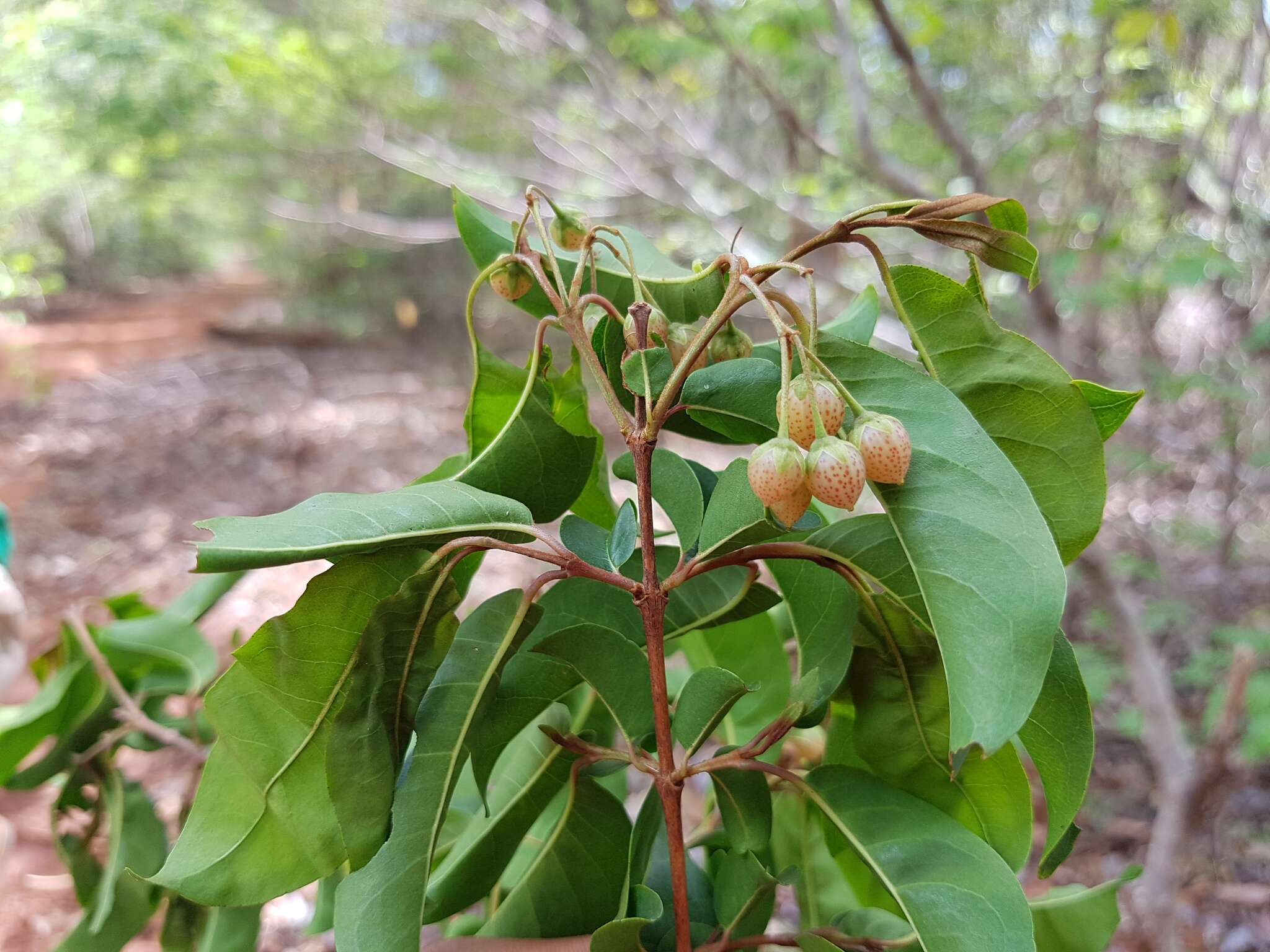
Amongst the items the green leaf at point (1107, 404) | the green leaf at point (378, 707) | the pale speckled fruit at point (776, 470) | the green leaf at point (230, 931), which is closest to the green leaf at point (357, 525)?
the green leaf at point (378, 707)

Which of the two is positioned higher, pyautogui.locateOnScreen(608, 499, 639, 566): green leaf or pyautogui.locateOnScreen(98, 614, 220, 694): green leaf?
pyautogui.locateOnScreen(608, 499, 639, 566): green leaf

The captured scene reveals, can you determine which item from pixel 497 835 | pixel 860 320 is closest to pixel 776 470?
pixel 860 320

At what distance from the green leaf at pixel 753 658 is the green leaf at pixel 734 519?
0.79 feet

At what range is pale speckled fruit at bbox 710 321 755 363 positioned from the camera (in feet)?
1.92

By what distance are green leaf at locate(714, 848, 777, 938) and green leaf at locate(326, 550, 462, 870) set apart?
24 centimetres

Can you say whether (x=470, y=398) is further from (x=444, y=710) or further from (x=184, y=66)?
(x=184, y=66)

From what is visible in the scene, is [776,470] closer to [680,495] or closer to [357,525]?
[680,495]

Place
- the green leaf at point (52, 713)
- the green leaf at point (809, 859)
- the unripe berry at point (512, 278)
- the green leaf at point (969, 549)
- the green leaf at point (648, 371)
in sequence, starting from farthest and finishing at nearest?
the green leaf at point (52, 713)
the green leaf at point (809, 859)
the unripe berry at point (512, 278)
the green leaf at point (648, 371)
the green leaf at point (969, 549)

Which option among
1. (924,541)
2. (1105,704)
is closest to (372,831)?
(924,541)

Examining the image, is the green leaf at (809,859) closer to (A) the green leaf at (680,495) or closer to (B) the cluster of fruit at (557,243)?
(A) the green leaf at (680,495)

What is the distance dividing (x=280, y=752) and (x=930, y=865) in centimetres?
39

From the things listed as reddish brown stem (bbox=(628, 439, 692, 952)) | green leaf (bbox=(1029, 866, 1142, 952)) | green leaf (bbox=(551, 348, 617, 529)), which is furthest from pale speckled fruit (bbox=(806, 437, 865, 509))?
green leaf (bbox=(1029, 866, 1142, 952))

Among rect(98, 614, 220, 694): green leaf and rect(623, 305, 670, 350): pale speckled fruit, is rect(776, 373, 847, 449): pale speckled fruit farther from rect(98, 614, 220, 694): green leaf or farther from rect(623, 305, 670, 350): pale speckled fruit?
rect(98, 614, 220, 694): green leaf

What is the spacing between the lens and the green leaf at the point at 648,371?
0.52 meters
